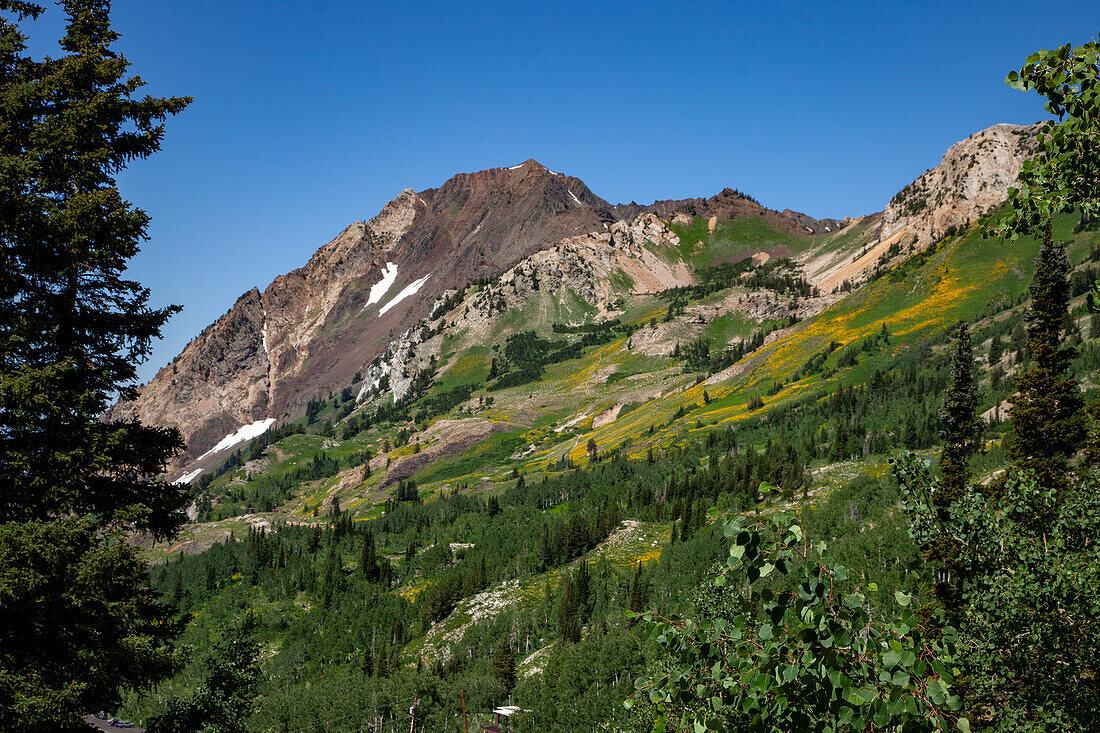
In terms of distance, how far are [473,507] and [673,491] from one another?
2602 inches

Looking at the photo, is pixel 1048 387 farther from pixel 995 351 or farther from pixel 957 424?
pixel 995 351

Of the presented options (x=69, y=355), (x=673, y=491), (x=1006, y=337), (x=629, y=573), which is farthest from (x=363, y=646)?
(x=1006, y=337)

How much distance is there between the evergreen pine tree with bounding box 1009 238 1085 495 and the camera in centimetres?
4044

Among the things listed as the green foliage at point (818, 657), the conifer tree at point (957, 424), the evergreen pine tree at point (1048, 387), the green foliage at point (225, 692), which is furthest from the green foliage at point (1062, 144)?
the evergreen pine tree at point (1048, 387)

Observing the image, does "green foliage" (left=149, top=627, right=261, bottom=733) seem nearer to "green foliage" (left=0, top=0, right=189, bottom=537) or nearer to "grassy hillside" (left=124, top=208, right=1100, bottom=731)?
"green foliage" (left=0, top=0, right=189, bottom=537)

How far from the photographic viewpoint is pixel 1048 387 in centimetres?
4138

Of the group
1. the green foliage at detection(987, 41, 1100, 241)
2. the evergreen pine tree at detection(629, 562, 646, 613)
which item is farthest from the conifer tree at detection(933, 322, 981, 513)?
the evergreen pine tree at detection(629, 562, 646, 613)

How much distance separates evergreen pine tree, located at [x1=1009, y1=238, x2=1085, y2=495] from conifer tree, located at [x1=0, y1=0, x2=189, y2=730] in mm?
47444

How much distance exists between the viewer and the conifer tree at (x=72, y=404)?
11.6 m

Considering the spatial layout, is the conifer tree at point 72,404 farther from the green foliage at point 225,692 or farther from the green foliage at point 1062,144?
the green foliage at point 1062,144

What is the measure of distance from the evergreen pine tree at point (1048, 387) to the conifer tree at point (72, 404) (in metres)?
47.4

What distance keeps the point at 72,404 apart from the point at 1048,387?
51655mm

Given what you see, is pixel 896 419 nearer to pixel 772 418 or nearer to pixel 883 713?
pixel 772 418

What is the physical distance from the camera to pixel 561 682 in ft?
260
